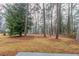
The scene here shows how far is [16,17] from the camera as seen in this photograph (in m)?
2.25

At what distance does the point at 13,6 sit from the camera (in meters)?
2.24

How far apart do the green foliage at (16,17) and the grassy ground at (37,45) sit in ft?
0.32

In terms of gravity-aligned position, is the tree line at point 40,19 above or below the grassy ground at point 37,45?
above

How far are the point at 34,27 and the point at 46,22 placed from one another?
141mm

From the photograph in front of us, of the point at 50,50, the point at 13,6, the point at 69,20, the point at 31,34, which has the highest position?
the point at 13,6

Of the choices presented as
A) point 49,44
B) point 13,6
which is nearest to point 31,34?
point 49,44

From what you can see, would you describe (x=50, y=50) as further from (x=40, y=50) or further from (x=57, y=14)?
(x=57, y=14)

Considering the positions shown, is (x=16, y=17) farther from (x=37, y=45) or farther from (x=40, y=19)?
(x=37, y=45)

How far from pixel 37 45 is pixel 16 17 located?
1.24 ft

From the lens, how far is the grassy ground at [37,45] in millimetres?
2236

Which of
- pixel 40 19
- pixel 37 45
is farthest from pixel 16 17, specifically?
pixel 37 45

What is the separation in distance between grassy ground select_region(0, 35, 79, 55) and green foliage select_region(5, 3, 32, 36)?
97mm

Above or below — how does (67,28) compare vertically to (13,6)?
below

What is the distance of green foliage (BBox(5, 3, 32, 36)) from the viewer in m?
2.23
